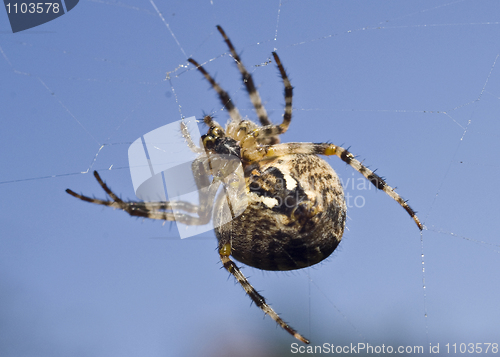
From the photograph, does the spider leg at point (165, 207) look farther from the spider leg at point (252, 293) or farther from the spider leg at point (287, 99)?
the spider leg at point (287, 99)

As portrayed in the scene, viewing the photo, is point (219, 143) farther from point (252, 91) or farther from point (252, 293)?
point (252, 293)

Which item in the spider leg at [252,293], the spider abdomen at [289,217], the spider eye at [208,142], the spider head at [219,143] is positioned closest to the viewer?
the spider abdomen at [289,217]

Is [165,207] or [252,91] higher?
[252,91]

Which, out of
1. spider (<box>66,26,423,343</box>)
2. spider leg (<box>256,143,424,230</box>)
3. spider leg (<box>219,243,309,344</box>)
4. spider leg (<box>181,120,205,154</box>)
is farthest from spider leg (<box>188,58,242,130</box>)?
spider leg (<box>219,243,309,344</box>)

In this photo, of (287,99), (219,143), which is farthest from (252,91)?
(219,143)

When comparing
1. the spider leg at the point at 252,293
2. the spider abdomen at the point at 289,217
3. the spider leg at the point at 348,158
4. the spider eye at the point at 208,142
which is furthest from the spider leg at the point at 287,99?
the spider leg at the point at 252,293

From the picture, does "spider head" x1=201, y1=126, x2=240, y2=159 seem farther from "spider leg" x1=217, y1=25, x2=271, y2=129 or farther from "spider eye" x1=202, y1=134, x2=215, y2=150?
"spider leg" x1=217, y1=25, x2=271, y2=129

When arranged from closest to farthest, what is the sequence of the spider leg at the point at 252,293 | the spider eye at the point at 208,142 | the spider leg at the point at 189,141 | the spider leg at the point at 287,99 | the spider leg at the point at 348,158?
the spider leg at the point at 348,158 → the spider leg at the point at 252,293 → the spider leg at the point at 287,99 → the spider eye at the point at 208,142 → the spider leg at the point at 189,141
